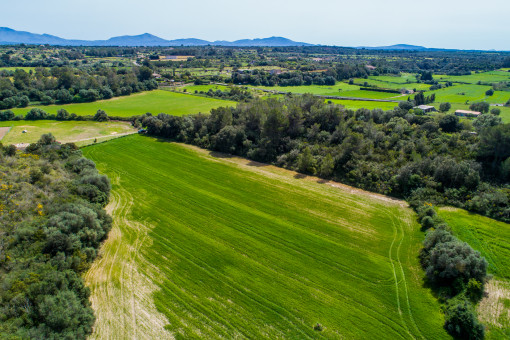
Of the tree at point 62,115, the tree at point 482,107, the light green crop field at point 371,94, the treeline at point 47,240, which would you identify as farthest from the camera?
the light green crop field at point 371,94

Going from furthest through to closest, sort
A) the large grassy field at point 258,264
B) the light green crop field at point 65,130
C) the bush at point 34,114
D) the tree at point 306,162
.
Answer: the bush at point 34,114 → the light green crop field at point 65,130 → the tree at point 306,162 → the large grassy field at point 258,264

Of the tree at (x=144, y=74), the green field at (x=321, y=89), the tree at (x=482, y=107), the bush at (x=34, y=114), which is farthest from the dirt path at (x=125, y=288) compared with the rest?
the tree at (x=144, y=74)

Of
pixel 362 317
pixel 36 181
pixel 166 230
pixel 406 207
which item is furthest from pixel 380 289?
pixel 36 181

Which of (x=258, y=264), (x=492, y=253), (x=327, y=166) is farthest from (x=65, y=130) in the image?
(x=492, y=253)

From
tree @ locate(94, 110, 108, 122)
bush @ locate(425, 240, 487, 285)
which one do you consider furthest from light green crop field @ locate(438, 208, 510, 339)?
tree @ locate(94, 110, 108, 122)

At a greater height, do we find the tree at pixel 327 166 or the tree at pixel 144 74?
the tree at pixel 144 74

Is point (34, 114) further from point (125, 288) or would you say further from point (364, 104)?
point (364, 104)

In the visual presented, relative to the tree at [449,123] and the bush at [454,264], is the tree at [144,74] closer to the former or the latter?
the tree at [449,123]

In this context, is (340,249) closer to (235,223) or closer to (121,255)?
(235,223)
